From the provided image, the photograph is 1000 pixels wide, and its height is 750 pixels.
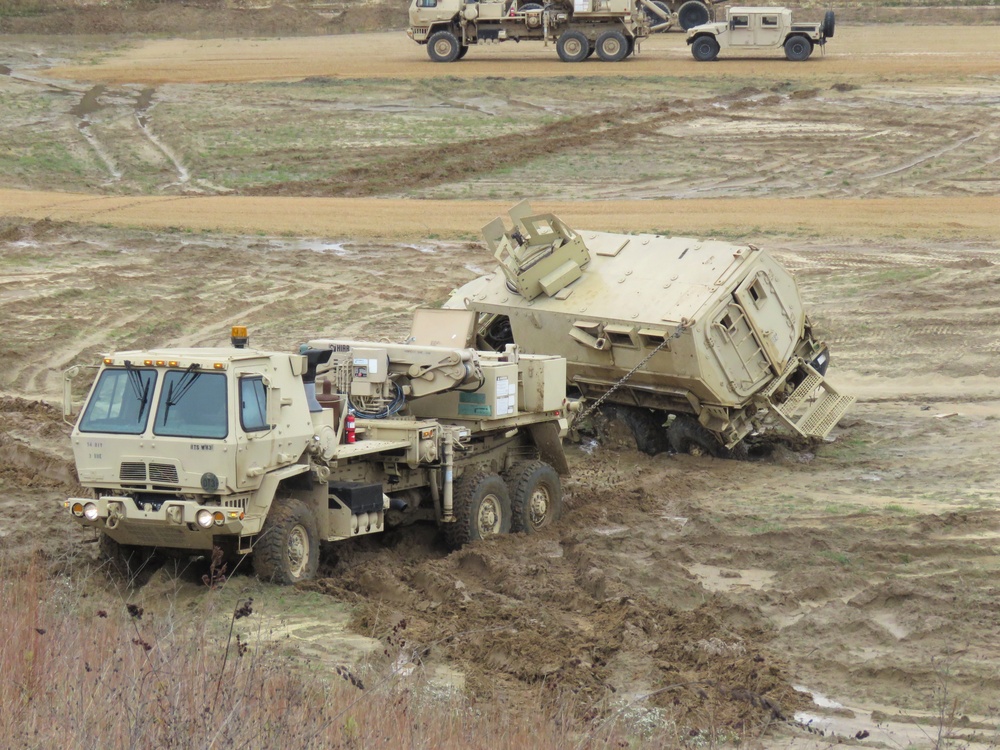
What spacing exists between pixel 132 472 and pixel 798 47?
116 ft

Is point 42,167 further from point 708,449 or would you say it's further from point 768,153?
point 708,449

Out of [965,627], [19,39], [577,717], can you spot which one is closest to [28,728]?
[577,717]

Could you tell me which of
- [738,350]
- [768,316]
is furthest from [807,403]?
[738,350]

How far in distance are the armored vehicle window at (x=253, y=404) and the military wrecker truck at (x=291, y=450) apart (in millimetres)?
10

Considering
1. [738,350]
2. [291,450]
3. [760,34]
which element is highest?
[291,450]

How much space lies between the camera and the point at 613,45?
43.8 meters

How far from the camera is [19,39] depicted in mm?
51656

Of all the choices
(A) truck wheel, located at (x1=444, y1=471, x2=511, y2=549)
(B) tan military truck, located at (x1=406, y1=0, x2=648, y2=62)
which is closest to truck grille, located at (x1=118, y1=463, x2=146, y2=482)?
(A) truck wheel, located at (x1=444, y1=471, x2=511, y2=549)

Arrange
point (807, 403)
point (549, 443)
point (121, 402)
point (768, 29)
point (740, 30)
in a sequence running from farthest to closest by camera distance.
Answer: point (740, 30), point (768, 29), point (807, 403), point (549, 443), point (121, 402)

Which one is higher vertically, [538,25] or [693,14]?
[538,25]

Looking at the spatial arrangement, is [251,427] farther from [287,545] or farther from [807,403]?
[807,403]

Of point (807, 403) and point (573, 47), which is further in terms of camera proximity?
point (573, 47)

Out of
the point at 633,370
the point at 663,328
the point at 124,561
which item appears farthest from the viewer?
the point at 633,370

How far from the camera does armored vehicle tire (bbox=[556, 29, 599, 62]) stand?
144 feet
